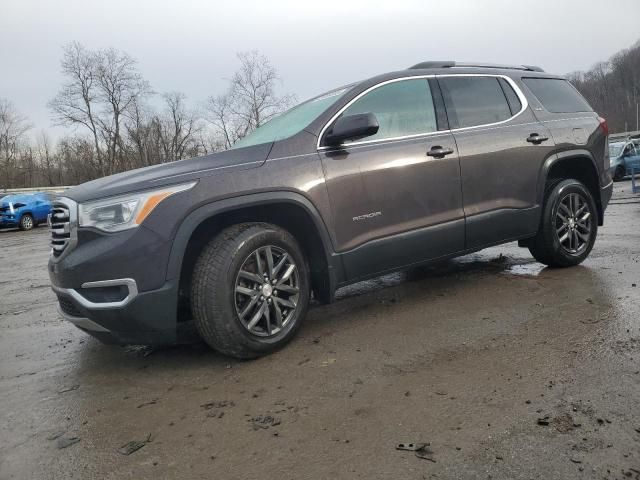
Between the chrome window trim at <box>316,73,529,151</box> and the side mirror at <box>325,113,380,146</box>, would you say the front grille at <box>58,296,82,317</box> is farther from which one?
the side mirror at <box>325,113,380,146</box>

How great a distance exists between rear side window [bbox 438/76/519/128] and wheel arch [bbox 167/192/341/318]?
62.2 inches

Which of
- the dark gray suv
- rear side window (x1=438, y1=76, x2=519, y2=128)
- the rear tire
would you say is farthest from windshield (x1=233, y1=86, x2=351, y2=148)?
the rear tire

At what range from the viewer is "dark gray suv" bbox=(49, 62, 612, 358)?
2.82 meters

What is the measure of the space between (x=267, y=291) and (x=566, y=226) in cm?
314

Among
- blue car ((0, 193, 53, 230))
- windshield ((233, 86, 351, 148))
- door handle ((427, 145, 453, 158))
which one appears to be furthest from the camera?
blue car ((0, 193, 53, 230))

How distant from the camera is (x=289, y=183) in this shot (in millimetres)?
3156

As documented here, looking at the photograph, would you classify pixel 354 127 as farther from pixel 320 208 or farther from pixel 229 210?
pixel 229 210

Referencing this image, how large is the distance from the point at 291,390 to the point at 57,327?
2.73 meters

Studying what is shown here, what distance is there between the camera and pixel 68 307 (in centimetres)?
305

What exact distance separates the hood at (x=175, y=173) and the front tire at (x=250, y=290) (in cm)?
39

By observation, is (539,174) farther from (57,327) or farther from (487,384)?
(57,327)

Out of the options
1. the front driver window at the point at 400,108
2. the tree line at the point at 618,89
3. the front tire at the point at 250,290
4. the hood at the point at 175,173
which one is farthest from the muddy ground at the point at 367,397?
the tree line at the point at 618,89

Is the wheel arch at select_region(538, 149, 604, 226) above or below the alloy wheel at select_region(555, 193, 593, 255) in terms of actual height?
above

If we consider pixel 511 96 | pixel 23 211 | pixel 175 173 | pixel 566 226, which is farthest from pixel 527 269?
pixel 23 211
